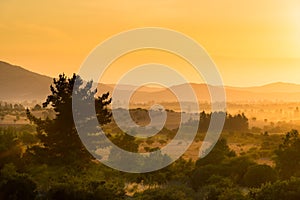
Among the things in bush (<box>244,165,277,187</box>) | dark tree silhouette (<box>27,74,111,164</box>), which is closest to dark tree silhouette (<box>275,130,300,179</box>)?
bush (<box>244,165,277,187</box>)

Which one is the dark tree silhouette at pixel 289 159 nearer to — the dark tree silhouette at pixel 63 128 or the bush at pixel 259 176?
the bush at pixel 259 176

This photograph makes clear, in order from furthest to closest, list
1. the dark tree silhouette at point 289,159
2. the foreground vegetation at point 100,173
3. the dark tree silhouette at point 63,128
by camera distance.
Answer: the dark tree silhouette at point 289,159
the dark tree silhouette at point 63,128
the foreground vegetation at point 100,173

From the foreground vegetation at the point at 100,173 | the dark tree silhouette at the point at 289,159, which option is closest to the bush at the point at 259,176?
the foreground vegetation at the point at 100,173

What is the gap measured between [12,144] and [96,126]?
7780 millimetres

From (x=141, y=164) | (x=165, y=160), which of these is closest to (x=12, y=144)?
(x=141, y=164)

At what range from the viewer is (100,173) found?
93.8 feet

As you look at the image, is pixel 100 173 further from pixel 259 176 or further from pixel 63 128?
pixel 259 176

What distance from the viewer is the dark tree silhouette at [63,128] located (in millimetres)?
31250

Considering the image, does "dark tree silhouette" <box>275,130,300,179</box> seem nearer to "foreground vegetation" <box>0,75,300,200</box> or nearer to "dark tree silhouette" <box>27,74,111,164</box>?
"foreground vegetation" <box>0,75,300,200</box>

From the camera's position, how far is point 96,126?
33000 millimetres

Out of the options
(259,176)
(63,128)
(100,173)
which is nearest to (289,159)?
(259,176)

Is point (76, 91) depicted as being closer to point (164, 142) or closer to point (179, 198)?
point (179, 198)

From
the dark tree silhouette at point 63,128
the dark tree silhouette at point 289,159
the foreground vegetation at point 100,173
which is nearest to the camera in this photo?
Answer: the foreground vegetation at point 100,173

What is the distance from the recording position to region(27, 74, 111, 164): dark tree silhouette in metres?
31.2
